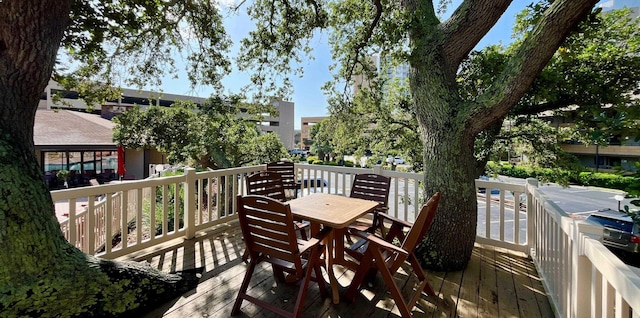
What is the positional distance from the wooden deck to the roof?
28.6 ft

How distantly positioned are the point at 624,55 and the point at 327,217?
5457 mm

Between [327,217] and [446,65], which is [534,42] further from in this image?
[327,217]

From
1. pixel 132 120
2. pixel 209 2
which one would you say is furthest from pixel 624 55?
pixel 132 120

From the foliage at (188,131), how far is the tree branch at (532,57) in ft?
20.7

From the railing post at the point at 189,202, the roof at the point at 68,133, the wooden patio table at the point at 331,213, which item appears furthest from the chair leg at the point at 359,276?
the roof at the point at 68,133

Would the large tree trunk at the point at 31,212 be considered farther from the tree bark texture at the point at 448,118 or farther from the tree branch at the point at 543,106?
the tree branch at the point at 543,106

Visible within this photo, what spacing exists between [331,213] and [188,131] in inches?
275

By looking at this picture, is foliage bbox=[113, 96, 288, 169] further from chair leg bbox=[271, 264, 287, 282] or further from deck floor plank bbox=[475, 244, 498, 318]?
deck floor plank bbox=[475, 244, 498, 318]

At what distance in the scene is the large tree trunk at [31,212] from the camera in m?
1.74

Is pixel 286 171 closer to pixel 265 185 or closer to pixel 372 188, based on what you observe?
pixel 265 185

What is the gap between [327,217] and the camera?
2.44m

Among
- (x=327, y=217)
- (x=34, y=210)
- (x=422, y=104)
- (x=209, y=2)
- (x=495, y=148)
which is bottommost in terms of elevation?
(x=327, y=217)

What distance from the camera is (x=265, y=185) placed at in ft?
11.9

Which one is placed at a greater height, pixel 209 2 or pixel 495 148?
pixel 209 2
